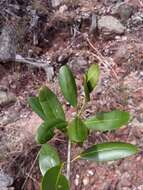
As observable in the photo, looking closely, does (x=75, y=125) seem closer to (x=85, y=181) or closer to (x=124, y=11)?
(x=85, y=181)

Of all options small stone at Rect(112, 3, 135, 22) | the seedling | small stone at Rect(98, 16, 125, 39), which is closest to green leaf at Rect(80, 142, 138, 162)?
the seedling

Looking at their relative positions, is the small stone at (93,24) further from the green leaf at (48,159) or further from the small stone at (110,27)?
the green leaf at (48,159)

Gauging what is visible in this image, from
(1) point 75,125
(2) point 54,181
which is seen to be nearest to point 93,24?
(1) point 75,125

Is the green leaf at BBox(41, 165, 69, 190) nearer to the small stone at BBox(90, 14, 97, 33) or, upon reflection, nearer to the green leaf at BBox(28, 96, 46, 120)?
the green leaf at BBox(28, 96, 46, 120)

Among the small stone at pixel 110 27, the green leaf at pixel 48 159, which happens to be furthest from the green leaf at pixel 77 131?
the small stone at pixel 110 27

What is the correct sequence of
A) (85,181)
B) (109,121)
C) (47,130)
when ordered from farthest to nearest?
(85,181)
(109,121)
(47,130)

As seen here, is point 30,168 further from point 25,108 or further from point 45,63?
point 45,63
